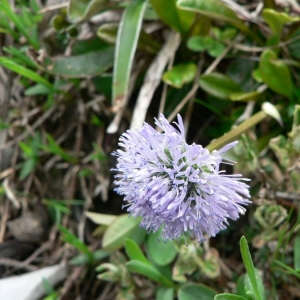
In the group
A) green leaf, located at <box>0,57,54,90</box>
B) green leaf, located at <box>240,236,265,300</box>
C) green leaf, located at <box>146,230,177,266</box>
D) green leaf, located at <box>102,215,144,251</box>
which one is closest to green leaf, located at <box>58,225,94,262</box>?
green leaf, located at <box>102,215,144,251</box>

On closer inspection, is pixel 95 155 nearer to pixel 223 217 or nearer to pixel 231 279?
pixel 231 279

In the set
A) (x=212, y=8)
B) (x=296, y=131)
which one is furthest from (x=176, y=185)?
(x=212, y=8)

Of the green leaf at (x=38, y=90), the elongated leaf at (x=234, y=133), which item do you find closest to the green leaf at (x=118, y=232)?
the elongated leaf at (x=234, y=133)

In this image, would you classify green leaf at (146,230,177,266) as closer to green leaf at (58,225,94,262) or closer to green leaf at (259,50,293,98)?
green leaf at (58,225,94,262)

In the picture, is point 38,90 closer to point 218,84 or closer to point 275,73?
point 218,84

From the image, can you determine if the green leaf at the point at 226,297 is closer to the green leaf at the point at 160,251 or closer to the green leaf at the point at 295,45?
the green leaf at the point at 160,251

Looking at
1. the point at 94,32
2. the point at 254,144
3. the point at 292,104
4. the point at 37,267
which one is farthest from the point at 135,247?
the point at 94,32
